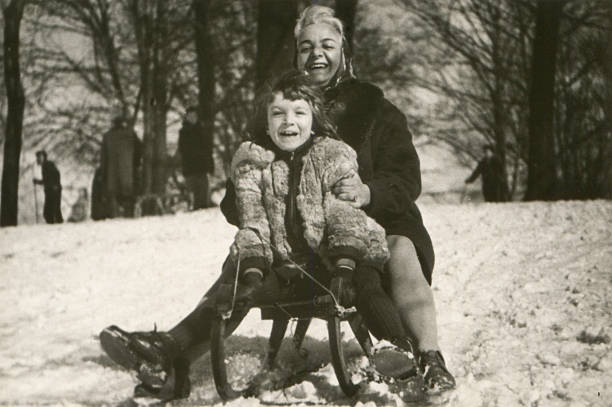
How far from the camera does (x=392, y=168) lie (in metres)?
2.54

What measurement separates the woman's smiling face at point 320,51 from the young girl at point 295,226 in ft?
0.66

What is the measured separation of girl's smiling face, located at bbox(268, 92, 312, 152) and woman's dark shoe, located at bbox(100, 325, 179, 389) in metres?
0.70

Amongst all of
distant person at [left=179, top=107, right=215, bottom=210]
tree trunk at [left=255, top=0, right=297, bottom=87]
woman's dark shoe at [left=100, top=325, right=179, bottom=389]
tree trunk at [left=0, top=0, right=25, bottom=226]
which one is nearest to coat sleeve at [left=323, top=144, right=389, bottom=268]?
woman's dark shoe at [left=100, top=325, right=179, bottom=389]

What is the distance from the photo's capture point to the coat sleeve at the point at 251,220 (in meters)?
2.32

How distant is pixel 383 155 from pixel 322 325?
1.21 metres

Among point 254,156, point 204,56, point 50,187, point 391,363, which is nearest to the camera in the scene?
point 391,363

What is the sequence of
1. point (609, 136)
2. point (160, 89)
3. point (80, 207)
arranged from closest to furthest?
point (609, 136) → point (160, 89) → point (80, 207)

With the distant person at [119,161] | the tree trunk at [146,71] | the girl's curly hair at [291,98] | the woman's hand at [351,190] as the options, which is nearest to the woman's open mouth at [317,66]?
the girl's curly hair at [291,98]

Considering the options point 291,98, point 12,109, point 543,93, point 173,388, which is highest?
point 543,93

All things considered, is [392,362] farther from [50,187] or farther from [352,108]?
[50,187]

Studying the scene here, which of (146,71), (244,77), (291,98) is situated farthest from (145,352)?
(244,77)

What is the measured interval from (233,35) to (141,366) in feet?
38.1

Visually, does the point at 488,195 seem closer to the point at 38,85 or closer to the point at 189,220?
the point at 189,220

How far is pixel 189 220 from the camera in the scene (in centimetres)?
680
